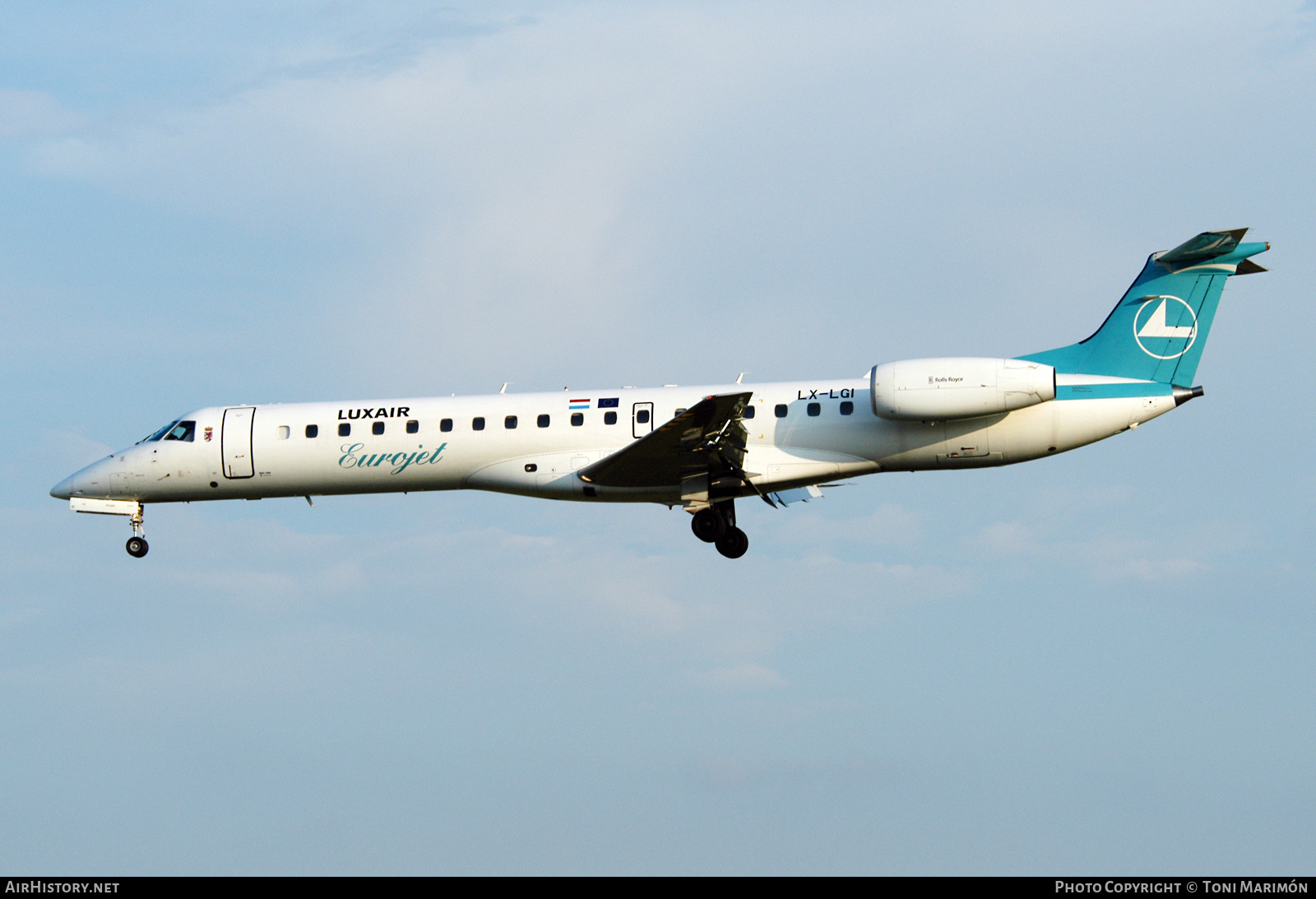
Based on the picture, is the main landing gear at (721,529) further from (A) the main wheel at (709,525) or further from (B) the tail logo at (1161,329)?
(B) the tail logo at (1161,329)

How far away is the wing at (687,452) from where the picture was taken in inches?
918

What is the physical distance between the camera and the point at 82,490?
27.8m

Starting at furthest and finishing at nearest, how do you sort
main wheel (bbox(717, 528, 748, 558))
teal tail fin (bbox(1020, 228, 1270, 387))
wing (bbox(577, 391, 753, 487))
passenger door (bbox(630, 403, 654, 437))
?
1. main wheel (bbox(717, 528, 748, 558))
2. passenger door (bbox(630, 403, 654, 437))
3. teal tail fin (bbox(1020, 228, 1270, 387))
4. wing (bbox(577, 391, 753, 487))

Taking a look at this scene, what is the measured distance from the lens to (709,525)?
25734 millimetres

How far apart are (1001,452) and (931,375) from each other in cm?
188

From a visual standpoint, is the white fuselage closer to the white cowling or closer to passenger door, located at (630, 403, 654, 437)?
passenger door, located at (630, 403, 654, 437)

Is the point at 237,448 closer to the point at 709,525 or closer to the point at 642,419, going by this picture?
the point at 642,419

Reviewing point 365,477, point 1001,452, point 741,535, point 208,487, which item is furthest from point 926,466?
point 208,487

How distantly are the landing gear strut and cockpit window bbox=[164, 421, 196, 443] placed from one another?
1.48 m

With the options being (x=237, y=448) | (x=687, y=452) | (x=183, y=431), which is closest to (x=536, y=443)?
(x=687, y=452)

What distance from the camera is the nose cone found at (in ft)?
91.2

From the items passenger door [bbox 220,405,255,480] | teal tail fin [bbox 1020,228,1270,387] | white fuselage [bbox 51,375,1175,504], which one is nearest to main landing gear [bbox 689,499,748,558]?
white fuselage [bbox 51,375,1175,504]

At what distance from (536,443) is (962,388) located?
711 centimetres

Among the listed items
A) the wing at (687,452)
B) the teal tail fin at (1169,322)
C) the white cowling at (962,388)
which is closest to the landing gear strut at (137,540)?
the wing at (687,452)
